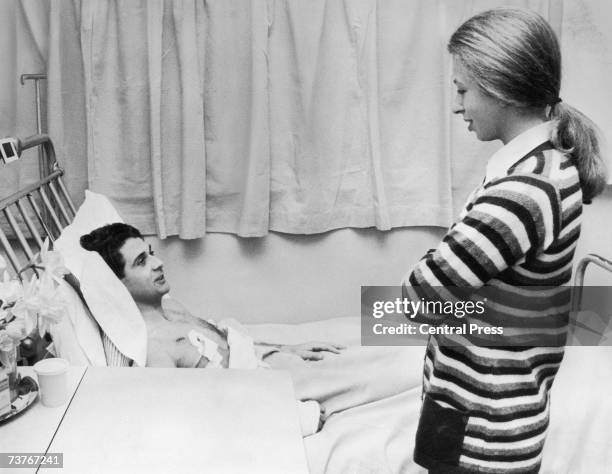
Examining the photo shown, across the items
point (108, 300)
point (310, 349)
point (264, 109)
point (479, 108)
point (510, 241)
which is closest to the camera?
point (510, 241)

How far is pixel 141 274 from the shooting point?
1.60 metres

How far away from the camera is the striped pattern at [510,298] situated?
2.90 feet

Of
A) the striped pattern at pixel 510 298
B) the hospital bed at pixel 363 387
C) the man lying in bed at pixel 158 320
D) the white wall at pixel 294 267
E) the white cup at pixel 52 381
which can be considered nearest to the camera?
the striped pattern at pixel 510 298

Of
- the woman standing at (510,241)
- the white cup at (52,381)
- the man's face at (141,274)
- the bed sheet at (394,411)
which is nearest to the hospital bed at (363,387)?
the bed sheet at (394,411)

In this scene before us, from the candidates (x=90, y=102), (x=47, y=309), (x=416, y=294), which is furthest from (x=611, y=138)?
(x=47, y=309)

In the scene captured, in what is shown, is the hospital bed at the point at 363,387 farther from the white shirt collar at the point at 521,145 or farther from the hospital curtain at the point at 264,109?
the white shirt collar at the point at 521,145

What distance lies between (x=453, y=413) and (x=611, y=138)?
1645 millimetres

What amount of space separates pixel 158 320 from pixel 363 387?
0.55 m

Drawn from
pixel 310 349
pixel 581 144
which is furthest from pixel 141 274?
pixel 581 144

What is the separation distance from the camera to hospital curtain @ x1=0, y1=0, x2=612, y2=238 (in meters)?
2.00

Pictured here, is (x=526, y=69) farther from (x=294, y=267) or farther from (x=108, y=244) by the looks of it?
(x=294, y=267)

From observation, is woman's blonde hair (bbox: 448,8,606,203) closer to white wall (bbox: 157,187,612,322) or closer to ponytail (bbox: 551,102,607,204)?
ponytail (bbox: 551,102,607,204)

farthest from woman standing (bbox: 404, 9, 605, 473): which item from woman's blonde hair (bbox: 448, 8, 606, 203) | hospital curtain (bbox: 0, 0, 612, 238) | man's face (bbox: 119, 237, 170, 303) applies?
hospital curtain (bbox: 0, 0, 612, 238)

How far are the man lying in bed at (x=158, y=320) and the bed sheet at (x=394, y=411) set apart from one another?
18 cm
